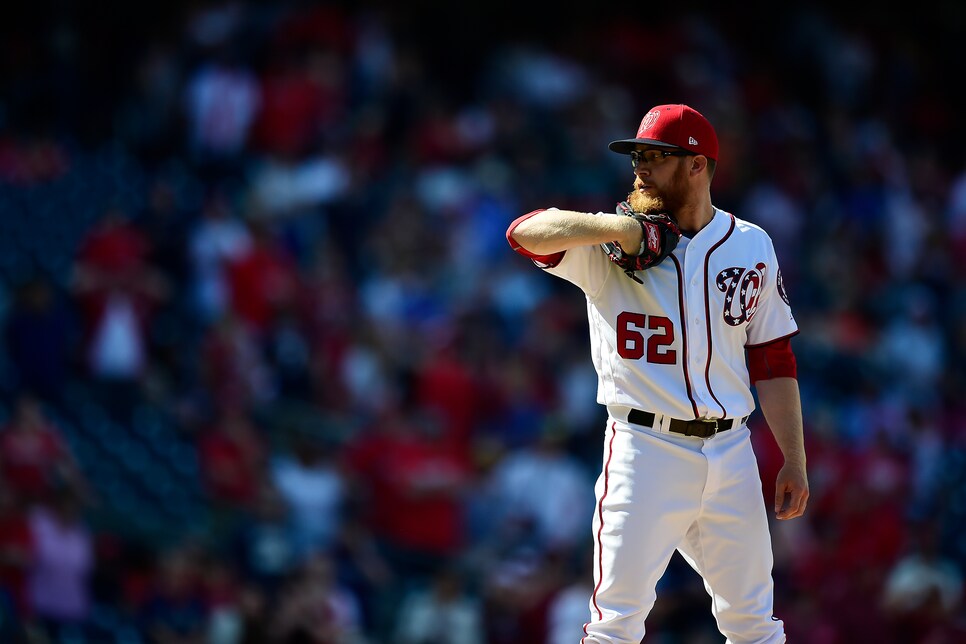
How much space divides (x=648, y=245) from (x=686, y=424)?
542 millimetres

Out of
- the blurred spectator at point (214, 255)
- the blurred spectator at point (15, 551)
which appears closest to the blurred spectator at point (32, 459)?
the blurred spectator at point (15, 551)

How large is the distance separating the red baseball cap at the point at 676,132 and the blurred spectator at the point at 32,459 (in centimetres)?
515

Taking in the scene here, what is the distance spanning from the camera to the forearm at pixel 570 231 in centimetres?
385

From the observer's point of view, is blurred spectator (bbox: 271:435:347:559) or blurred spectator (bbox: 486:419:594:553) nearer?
blurred spectator (bbox: 271:435:347:559)

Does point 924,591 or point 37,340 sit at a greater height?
point 37,340

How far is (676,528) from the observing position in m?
4.05

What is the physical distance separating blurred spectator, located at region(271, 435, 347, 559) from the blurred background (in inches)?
0.8

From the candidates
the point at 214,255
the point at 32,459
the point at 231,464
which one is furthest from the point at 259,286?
the point at 32,459

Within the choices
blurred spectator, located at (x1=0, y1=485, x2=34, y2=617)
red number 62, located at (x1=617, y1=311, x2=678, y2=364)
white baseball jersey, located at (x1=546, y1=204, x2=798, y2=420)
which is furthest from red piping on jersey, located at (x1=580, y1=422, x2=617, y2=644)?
blurred spectator, located at (x1=0, y1=485, x2=34, y2=617)

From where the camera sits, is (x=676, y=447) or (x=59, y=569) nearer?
(x=676, y=447)

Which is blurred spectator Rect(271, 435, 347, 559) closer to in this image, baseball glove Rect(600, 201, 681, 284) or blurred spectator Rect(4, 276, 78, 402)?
blurred spectator Rect(4, 276, 78, 402)

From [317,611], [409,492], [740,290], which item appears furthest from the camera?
[409,492]

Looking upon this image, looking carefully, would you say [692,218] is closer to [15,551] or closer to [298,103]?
[15,551]

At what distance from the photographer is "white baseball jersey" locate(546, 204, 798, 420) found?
13.4 ft
